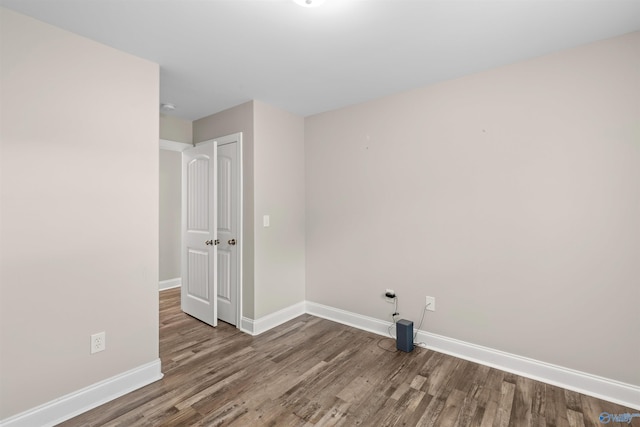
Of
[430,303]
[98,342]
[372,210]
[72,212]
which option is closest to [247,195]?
[372,210]

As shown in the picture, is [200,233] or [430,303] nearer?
[430,303]

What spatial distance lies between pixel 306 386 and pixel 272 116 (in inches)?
107

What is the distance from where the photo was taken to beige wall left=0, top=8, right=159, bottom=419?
1745 millimetres

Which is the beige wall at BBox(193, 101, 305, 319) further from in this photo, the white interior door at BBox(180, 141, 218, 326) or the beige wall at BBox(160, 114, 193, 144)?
the white interior door at BBox(180, 141, 218, 326)

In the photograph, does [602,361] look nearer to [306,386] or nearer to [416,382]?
[416,382]

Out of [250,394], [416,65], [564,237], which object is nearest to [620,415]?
[564,237]

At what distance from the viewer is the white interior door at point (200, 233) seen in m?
3.29

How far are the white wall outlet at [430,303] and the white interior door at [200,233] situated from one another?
7.25ft

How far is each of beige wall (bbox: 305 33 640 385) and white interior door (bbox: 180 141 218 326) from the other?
1489 mm

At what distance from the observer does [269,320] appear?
10.9 feet

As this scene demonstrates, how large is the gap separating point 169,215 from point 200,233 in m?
1.88

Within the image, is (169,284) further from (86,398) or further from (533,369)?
(533,369)

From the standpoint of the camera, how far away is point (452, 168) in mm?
2689

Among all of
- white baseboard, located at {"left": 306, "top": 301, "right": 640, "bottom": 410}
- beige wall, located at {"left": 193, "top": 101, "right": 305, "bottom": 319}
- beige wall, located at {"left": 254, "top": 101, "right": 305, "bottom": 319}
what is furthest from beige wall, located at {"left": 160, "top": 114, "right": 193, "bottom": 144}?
white baseboard, located at {"left": 306, "top": 301, "right": 640, "bottom": 410}
